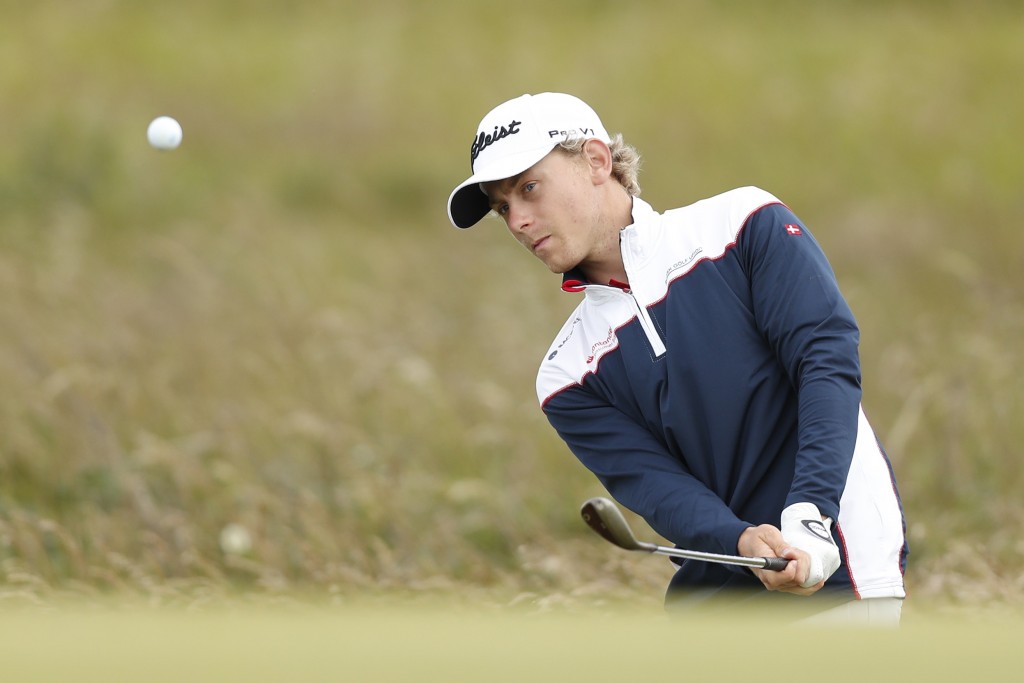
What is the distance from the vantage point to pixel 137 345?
8.02 metres

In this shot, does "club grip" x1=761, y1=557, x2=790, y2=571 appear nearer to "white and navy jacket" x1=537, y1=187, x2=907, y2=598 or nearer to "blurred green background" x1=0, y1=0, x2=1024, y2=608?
"white and navy jacket" x1=537, y1=187, x2=907, y2=598

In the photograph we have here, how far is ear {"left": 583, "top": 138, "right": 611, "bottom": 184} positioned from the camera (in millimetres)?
3137

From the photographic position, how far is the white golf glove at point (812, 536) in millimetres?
2668

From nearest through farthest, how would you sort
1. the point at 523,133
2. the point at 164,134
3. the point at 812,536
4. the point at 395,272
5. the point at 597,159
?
the point at 812,536 → the point at 523,133 → the point at 597,159 → the point at 164,134 → the point at 395,272

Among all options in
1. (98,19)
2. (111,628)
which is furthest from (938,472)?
(98,19)

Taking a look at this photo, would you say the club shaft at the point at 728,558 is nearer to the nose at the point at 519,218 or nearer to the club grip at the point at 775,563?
the club grip at the point at 775,563

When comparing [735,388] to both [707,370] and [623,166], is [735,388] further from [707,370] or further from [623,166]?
[623,166]

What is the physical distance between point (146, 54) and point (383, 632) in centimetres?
1487

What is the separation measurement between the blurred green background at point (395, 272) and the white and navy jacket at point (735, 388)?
1378 millimetres

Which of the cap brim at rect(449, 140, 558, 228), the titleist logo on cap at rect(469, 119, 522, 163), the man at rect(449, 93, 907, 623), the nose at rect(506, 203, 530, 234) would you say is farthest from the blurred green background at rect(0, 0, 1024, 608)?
the titleist logo on cap at rect(469, 119, 522, 163)

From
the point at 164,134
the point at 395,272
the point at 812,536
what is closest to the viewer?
the point at 812,536

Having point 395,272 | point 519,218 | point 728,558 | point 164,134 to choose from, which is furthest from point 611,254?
point 395,272

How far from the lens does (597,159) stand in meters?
3.16

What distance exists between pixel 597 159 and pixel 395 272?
A: 23.7 feet
